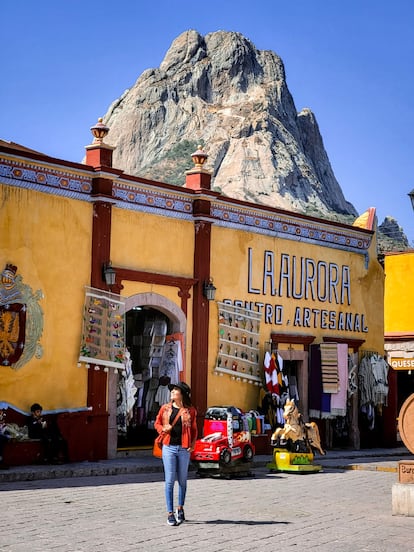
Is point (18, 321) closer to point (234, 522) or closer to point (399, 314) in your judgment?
point (234, 522)

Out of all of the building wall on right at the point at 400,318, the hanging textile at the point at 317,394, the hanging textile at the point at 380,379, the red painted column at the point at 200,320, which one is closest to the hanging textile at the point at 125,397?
the red painted column at the point at 200,320

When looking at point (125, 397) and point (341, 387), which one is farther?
point (341, 387)

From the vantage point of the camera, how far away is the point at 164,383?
59.9 feet

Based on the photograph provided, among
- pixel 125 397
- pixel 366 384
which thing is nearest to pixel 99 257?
pixel 125 397

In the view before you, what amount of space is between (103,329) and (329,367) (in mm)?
6664

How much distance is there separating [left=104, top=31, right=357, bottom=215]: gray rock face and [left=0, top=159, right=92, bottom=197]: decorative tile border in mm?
96985

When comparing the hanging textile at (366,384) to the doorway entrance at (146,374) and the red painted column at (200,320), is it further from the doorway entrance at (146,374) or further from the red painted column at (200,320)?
the doorway entrance at (146,374)

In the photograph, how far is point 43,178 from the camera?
1638 cm

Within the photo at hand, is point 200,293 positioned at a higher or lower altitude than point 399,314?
lower

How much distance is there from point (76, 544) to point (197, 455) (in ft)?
23.6

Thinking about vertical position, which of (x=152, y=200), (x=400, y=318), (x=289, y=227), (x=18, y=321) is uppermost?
(x=289, y=227)

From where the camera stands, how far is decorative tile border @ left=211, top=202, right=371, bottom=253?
1997 cm

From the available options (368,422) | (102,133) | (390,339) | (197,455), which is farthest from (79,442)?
(390,339)

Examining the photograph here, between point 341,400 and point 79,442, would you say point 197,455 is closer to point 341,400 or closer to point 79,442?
point 79,442
